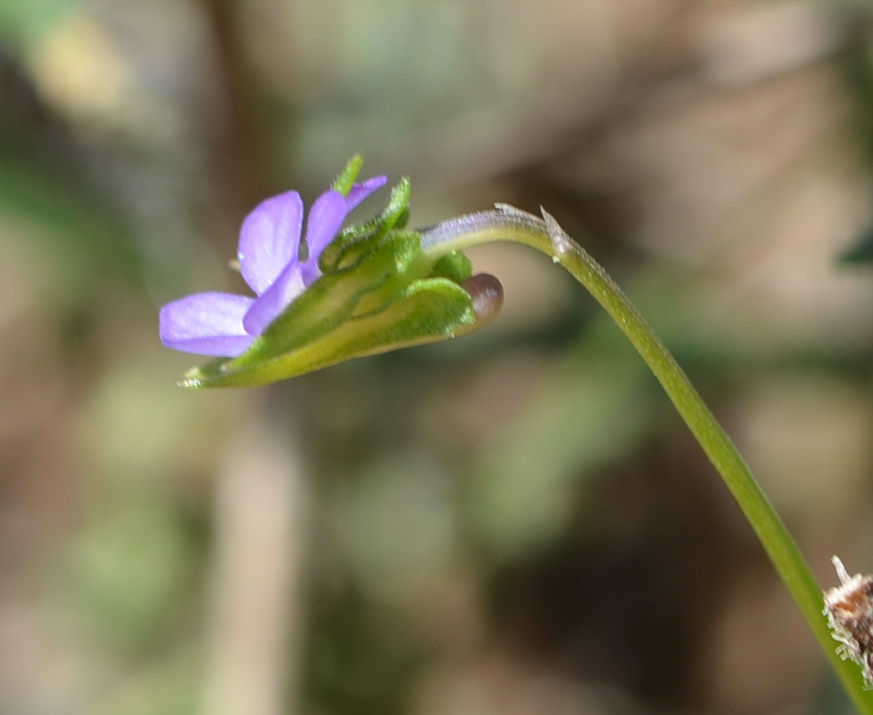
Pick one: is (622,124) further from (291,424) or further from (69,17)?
(69,17)

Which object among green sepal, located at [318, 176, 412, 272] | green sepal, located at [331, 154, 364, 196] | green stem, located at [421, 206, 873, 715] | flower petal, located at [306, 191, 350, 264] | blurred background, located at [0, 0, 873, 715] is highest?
blurred background, located at [0, 0, 873, 715]

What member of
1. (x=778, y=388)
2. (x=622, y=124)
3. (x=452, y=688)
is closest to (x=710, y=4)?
(x=622, y=124)

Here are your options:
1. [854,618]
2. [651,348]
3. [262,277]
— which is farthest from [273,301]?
[854,618]

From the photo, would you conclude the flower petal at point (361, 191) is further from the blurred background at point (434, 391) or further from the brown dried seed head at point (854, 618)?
the blurred background at point (434, 391)

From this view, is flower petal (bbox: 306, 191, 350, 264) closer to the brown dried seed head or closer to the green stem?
the green stem

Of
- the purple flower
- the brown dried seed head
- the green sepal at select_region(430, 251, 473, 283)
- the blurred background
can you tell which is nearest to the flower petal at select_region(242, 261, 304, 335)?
the purple flower

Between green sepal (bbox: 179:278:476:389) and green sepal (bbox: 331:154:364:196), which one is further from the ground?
green sepal (bbox: 331:154:364:196)
